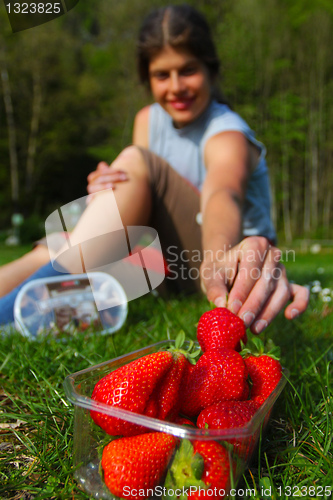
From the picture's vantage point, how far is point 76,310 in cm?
133

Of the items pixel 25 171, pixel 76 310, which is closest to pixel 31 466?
pixel 76 310

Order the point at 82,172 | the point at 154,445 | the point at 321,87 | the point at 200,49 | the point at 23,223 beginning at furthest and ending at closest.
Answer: the point at 82,172
the point at 321,87
the point at 23,223
the point at 200,49
the point at 154,445

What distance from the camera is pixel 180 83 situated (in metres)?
1.83

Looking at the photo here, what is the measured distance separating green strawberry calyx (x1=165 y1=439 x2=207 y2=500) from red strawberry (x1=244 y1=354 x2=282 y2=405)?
209 millimetres

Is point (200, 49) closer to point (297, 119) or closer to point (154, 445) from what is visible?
point (154, 445)

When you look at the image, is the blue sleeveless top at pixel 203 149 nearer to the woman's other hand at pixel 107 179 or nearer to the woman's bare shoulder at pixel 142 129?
the woman's bare shoulder at pixel 142 129

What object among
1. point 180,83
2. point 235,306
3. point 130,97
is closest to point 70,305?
point 235,306

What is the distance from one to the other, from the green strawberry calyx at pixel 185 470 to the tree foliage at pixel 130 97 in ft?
32.5

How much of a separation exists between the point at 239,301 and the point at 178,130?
1.35 meters

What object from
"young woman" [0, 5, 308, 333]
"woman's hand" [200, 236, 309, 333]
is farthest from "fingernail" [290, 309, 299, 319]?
"young woman" [0, 5, 308, 333]

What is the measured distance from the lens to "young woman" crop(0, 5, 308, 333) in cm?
147

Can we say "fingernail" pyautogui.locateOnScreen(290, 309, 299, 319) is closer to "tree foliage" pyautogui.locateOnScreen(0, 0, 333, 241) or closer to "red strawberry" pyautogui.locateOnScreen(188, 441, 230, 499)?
"red strawberry" pyautogui.locateOnScreen(188, 441, 230, 499)

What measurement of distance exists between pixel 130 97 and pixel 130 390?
39.3ft

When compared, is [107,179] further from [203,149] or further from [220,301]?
[220,301]
